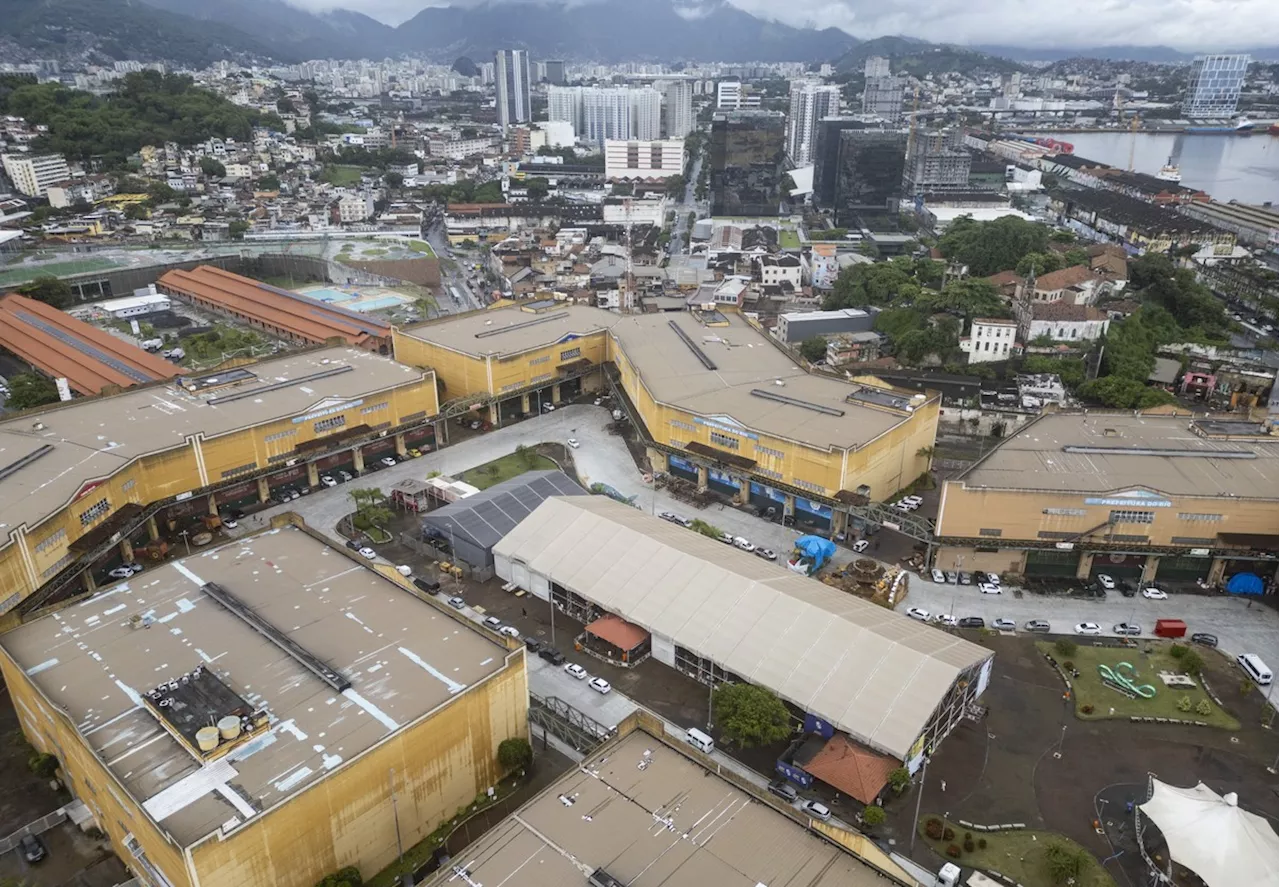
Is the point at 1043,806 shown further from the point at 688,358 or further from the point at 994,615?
the point at 688,358

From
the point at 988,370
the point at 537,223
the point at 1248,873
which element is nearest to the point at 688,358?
the point at 988,370

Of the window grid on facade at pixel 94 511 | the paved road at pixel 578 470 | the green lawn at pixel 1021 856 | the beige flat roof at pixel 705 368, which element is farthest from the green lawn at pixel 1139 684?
the window grid on facade at pixel 94 511

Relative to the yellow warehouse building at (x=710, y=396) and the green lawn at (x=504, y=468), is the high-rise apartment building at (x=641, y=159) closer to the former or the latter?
the yellow warehouse building at (x=710, y=396)

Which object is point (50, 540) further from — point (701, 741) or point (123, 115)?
point (123, 115)

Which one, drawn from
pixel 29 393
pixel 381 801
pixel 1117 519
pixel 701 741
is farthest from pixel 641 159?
pixel 381 801

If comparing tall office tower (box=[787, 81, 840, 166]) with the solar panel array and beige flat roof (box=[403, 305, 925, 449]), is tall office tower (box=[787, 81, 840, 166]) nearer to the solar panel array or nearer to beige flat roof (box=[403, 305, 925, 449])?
beige flat roof (box=[403, 305, 925, 449])
